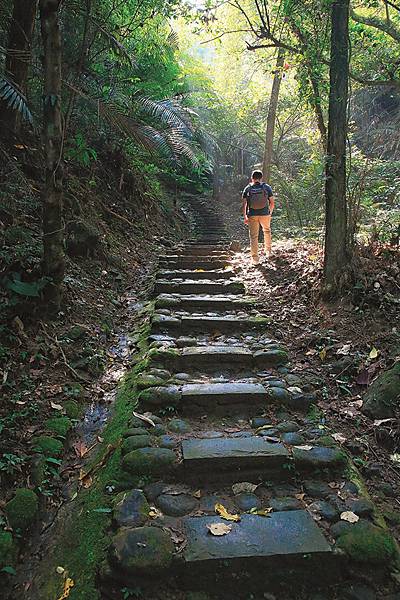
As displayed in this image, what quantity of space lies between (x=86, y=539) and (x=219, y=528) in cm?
71

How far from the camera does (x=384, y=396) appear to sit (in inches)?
125

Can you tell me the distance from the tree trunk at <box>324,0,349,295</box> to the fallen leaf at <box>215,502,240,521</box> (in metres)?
2.90

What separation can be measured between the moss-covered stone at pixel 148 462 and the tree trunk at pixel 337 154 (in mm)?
2812

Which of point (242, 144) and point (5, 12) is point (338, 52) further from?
point (242, 144)

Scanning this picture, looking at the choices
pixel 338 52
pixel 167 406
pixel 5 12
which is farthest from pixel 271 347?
pixel 5 12

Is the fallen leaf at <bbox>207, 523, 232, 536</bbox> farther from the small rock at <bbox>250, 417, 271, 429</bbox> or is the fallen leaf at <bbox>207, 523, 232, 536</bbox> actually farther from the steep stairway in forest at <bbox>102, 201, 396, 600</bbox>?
the small rock at <bbox>250, 417, 271, 429</bbox>

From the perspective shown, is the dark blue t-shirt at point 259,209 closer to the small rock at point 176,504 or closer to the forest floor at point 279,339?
the forest floor at point 279,339

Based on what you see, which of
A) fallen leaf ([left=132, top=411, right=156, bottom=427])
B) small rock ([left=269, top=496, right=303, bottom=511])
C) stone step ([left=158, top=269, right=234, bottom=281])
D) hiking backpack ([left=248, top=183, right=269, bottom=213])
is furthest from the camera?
hiking backpack ([left=248, top=183, right=269, bottom=213])

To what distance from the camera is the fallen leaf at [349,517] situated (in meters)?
2.29

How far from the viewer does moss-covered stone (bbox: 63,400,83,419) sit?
10.5ft

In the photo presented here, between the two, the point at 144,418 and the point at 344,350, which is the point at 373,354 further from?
the point at 144,418

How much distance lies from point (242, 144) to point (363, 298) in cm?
1913

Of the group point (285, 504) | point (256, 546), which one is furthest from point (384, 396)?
point (256, 546)

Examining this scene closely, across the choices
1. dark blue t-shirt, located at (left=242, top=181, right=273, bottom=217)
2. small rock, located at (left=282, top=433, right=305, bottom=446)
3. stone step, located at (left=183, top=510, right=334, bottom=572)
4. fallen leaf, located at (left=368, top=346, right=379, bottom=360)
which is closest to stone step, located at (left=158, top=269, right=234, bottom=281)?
dark blue t-shirt, located at (left=242, top=181, right=273, bottom=217)
